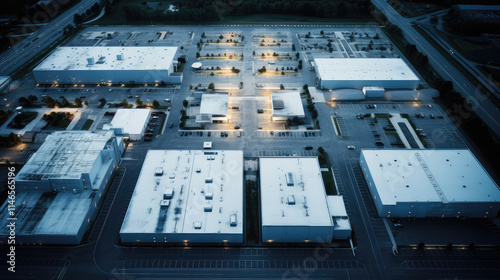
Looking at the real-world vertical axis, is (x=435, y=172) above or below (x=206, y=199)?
above

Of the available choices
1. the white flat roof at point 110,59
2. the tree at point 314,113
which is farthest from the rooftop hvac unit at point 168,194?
the white flat roof at point 110,59

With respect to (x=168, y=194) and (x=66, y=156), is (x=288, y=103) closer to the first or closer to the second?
(x=168, y=194)

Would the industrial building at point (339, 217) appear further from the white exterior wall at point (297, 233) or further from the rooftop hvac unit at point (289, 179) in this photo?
the rooftop hvac unit at point (289, 179)

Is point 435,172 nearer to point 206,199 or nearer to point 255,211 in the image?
point 255,211

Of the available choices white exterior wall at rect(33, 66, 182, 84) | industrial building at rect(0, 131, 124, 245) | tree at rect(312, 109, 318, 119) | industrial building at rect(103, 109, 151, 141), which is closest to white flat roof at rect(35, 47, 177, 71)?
white exterior wall at rect(33, 66, 182, 84)

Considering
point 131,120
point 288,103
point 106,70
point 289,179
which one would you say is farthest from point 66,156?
point 288,103

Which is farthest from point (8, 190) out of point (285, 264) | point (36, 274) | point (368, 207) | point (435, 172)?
point (435, 172)

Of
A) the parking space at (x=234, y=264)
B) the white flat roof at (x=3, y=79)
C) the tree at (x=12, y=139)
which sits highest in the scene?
the white flat roof at (x=3, y=79)
